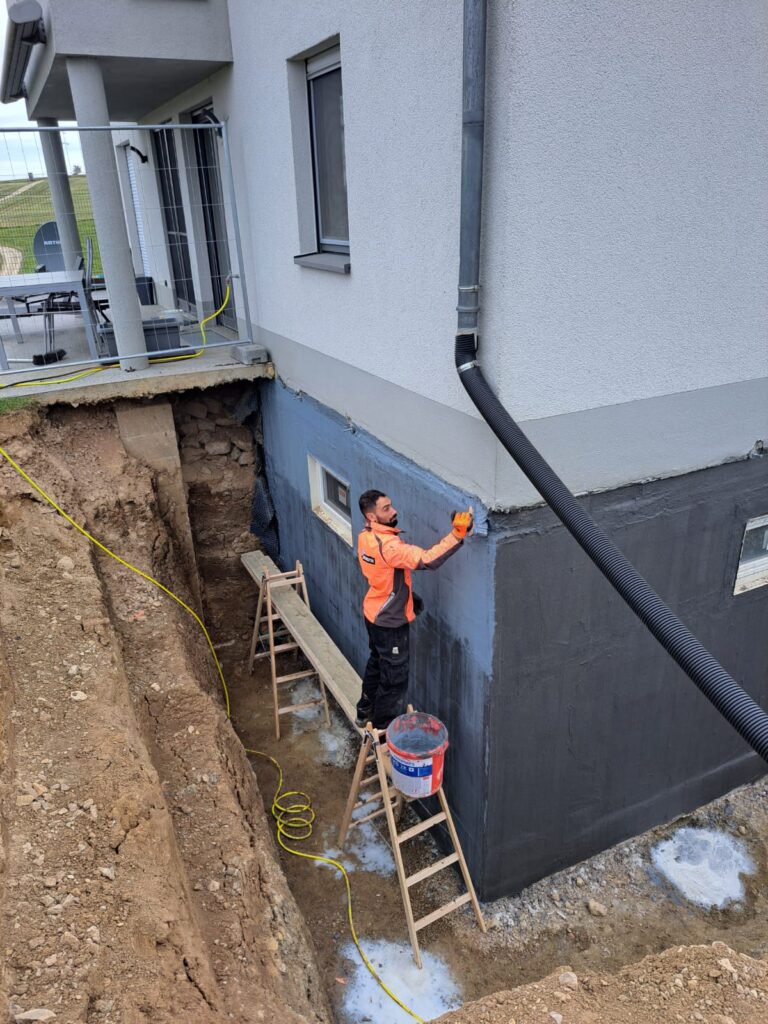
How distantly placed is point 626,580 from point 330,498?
427 centimetres

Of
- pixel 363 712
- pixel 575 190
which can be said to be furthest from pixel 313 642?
pixel 575 190

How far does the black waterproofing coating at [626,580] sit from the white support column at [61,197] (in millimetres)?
7291

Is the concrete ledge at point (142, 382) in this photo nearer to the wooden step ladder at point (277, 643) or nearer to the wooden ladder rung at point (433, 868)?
the wooden step ladder at point (277, 643)

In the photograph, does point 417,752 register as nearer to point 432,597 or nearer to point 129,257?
point 432,597

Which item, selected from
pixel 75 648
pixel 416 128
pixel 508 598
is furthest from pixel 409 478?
pixel 75 648

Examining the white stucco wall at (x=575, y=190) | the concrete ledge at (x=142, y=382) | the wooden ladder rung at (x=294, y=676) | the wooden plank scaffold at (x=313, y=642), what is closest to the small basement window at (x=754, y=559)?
the white stucco wall at (x=575, y=190)

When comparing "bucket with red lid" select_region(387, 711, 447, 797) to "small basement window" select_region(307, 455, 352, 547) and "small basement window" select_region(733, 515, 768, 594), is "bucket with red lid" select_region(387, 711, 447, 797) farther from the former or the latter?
"small basement window" select_region(733, 515, 768, 594)

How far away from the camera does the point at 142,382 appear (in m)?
7.08

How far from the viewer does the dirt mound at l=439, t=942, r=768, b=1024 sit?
283 centimetres

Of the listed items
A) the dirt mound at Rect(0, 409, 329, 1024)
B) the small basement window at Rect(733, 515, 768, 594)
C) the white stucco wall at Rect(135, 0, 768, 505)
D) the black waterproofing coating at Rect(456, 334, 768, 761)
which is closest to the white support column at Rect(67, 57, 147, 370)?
the dirt mound at Rect(0, 409, 329, 1024)

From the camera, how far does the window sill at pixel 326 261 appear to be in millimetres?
5282

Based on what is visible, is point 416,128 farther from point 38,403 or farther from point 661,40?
point 38,403

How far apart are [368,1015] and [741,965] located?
7.67 ft

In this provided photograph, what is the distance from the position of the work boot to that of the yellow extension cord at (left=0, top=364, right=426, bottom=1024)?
1.00m
